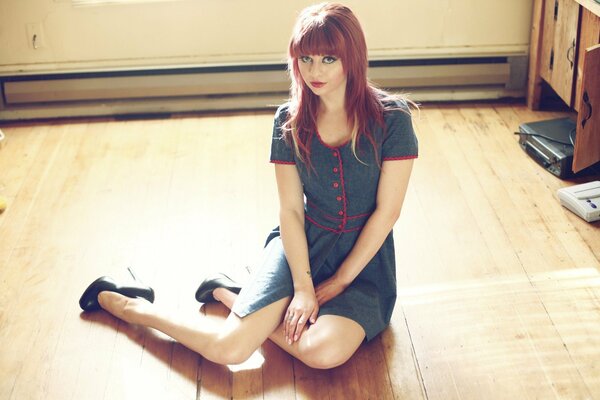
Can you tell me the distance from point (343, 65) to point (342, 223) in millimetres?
429

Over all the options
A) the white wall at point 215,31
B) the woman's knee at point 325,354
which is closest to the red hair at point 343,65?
the woman's knee at point 325,354

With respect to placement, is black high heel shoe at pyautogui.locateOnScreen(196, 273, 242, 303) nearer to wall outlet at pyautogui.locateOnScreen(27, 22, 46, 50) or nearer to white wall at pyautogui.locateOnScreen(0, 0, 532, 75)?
white wall at pyautogui.locateOnScreen(0, 0, 532, 75)

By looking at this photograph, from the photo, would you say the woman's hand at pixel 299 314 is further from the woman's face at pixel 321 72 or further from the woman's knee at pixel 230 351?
the woman's face at pixel 321 72

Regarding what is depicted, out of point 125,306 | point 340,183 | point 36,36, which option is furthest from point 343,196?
point 36,36

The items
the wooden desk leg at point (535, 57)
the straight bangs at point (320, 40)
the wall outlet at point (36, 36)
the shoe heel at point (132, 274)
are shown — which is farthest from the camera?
the wall outlet at point (36, 36)

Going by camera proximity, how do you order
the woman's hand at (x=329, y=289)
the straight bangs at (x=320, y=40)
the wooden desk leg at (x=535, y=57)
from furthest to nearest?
the wooden desk leg at (x=535, y=57), the woman's hand at (x=329, y=289), the straight bangs at (x=320, y=40)

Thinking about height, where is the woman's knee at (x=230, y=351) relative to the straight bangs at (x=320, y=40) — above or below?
below

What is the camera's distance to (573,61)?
3.03m

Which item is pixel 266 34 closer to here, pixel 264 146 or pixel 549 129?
pixel 264 146

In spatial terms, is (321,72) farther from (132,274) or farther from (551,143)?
(551,143)

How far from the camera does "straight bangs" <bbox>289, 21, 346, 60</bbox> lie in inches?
72.3

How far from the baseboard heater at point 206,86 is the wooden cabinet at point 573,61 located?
15 centimetres

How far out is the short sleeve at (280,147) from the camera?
6.76 ft

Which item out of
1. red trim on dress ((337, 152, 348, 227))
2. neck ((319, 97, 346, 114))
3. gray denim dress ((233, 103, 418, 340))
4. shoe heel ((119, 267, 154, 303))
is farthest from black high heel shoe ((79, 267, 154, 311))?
neck ((319, 97, 346, 114))
